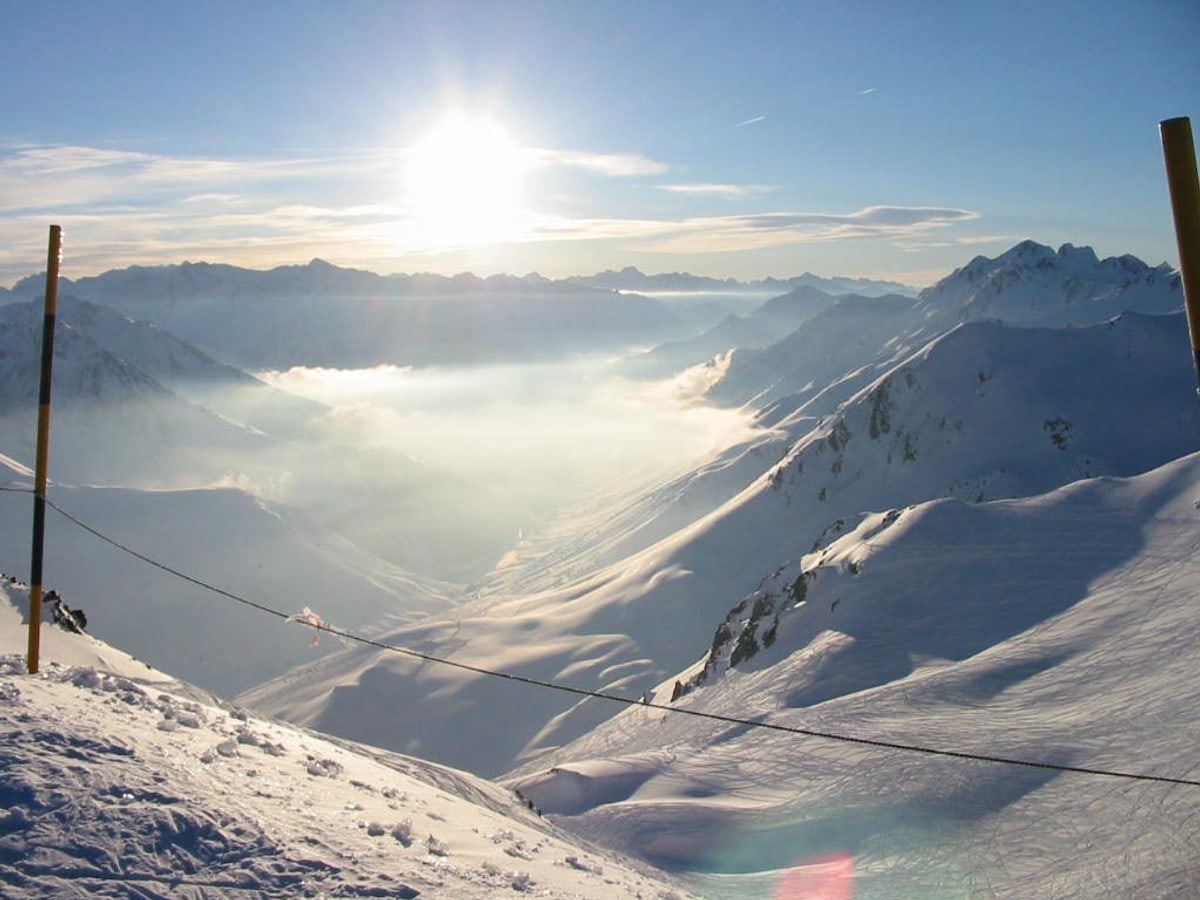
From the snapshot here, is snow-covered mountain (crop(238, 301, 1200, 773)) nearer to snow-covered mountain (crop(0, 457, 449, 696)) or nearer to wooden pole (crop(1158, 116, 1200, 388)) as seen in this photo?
snow-covered mountain (crop(0, 457, 449, 696))

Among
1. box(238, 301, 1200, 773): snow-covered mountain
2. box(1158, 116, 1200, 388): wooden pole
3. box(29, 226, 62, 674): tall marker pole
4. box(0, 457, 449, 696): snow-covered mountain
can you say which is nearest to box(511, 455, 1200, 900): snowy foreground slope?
box(1158, 116, 1200, 388): wooden pole

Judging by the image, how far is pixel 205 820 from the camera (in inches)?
385

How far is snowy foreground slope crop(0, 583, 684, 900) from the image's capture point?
29.1ft

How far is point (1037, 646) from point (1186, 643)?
518 centimetres

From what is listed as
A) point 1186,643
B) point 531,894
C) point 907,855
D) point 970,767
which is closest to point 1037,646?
point 1186,643

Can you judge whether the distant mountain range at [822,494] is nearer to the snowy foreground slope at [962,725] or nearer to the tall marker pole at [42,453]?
the snowy foreground slope at [962,725]

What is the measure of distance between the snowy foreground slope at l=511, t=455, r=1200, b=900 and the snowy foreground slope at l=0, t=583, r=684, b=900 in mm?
8406

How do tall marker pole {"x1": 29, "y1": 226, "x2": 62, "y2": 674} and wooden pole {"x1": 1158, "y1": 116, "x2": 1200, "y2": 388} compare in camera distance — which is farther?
tall marker pole {"x1": 29, "y1": 226, "x2": 62, "y2": 674}

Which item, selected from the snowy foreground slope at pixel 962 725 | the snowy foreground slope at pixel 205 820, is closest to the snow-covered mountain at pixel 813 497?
the snowy foreground slope at pixel 962 725

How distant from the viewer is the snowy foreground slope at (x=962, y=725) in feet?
62.0

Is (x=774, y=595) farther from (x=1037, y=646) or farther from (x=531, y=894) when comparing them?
(x=531, y=894)

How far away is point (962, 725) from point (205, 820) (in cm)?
2333

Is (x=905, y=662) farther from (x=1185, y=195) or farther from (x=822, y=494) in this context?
(x=822, y=494)

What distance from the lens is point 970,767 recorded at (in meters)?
22.7
